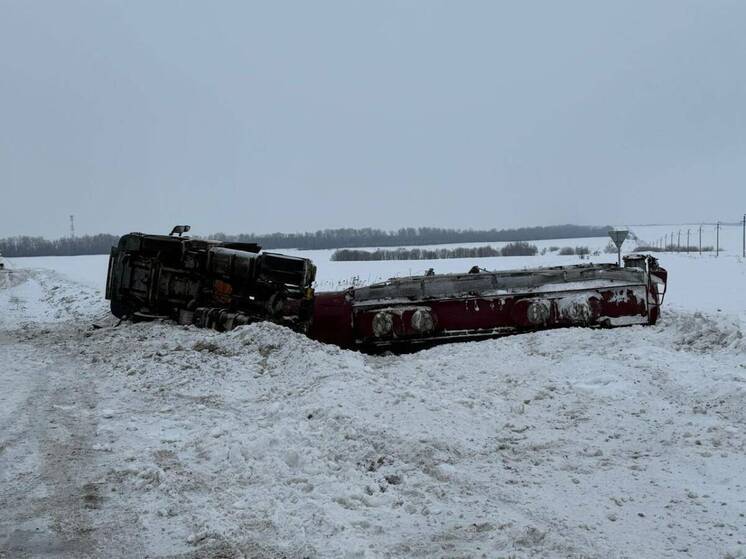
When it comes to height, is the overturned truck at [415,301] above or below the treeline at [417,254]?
above

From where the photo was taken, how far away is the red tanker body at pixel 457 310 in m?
9.20

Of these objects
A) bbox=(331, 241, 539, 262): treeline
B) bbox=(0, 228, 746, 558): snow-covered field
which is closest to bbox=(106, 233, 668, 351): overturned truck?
bbox=(0, 228, 746, 558): snow-covered field

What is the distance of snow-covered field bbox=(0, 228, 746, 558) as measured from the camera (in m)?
3.57

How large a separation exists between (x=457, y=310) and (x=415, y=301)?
0.60 meters

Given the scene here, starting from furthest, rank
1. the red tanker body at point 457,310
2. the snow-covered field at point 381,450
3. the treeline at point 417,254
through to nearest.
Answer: the treeline at point 417,254 → the red tanker body at point 457,310 → the snow-covered field at point 381,450

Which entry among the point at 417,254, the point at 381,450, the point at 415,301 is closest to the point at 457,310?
the point at 415,301

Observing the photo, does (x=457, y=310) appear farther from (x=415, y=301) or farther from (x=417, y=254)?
(x=417, y=254)

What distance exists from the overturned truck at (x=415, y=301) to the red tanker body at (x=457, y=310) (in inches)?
0.6

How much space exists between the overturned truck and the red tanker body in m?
0.01

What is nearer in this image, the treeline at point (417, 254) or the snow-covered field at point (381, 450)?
the snow-covered field at point (381, 450)

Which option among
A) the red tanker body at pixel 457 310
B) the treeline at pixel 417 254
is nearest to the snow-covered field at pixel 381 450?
the red tanker body at pixel 457 310

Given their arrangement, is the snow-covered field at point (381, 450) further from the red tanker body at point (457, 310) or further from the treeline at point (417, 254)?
the treeline at point (417, 254)

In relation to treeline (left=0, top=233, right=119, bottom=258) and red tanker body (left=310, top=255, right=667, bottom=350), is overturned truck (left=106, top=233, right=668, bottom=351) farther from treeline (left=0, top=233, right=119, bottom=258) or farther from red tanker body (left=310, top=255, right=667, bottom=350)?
treeline (left=0, top=233, right=119, bottom=258)

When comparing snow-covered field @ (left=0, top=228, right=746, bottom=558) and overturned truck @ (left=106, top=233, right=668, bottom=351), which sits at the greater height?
overturned truck @ (left=106, top=233, right=668, bottom=351)
